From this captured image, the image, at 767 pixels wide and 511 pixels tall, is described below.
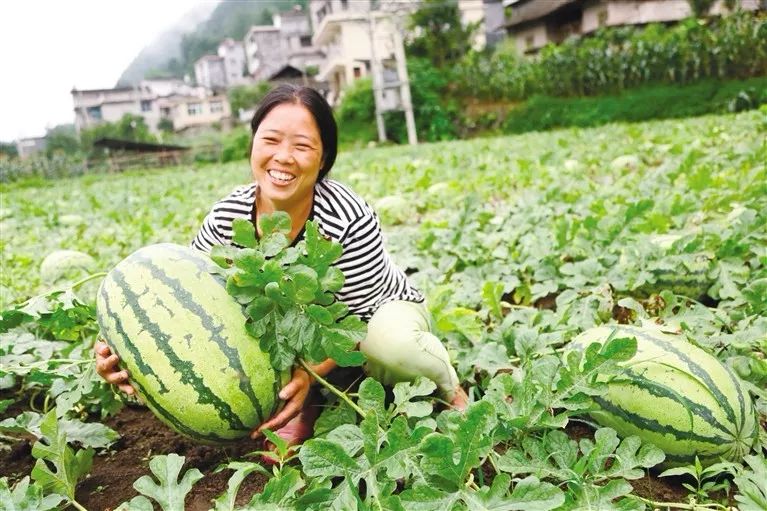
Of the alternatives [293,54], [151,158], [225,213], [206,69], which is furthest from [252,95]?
[225,213]

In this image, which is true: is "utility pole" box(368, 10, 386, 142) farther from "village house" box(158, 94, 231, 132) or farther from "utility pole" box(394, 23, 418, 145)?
"village house" box(158, 94, 231, 132)

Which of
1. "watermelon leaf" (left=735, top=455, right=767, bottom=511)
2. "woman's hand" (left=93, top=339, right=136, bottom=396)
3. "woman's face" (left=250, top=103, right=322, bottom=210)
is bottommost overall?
"watermelon leaf" (left=735, top=455, right=767, bottom=511)

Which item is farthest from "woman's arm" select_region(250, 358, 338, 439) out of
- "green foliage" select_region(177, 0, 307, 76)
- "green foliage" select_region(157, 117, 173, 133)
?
"green foliage" select_region(177, 0, 307, 76)

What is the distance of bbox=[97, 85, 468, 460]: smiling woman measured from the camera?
1.79m

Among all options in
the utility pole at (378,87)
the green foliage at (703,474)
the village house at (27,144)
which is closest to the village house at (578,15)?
the utility pole at (378,87)

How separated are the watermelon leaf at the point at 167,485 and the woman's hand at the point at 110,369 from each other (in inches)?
10.9

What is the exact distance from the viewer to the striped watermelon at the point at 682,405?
4.66ft

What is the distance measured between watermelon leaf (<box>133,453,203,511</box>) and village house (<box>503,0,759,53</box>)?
2998 centimetres

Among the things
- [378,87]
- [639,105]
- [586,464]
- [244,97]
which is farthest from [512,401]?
[244,97]

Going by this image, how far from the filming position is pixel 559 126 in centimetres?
2225

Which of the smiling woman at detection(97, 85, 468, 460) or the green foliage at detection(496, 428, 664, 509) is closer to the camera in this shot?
the green foliage at detection(496, 428, 664, 509)

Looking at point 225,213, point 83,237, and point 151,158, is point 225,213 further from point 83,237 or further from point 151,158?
point 151,158

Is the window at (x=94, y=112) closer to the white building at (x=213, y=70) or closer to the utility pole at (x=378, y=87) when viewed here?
the white building at (x=213, y=70)

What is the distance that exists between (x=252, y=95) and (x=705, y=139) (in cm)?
4518
